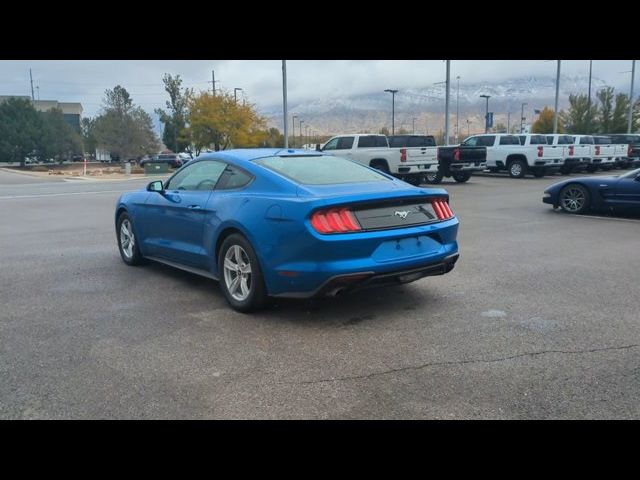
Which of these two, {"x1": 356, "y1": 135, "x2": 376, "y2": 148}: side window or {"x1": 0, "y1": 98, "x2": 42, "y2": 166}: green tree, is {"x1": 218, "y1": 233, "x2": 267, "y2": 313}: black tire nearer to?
{"x1": 356, "y1": 135, "x2": 376, "y2": 148}: side window

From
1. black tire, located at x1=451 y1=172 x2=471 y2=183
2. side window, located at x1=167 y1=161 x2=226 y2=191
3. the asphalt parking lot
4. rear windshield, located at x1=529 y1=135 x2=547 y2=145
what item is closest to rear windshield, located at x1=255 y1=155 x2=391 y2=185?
side window, located at x1=167 y1=161 x2=226 y2=191

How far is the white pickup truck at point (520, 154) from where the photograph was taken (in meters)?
24.3

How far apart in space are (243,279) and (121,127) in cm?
6457

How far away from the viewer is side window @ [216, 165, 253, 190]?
5660 mm

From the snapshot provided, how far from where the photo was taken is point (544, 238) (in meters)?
9.37

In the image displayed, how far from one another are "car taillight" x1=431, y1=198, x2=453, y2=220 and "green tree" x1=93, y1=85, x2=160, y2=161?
6413cm

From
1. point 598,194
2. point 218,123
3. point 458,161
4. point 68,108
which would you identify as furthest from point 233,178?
point 68,108

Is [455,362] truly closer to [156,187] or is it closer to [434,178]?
[156,187]

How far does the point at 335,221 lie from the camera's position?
4.88 metres

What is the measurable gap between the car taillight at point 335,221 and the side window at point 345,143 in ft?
52.5

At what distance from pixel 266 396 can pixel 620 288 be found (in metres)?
4.34
